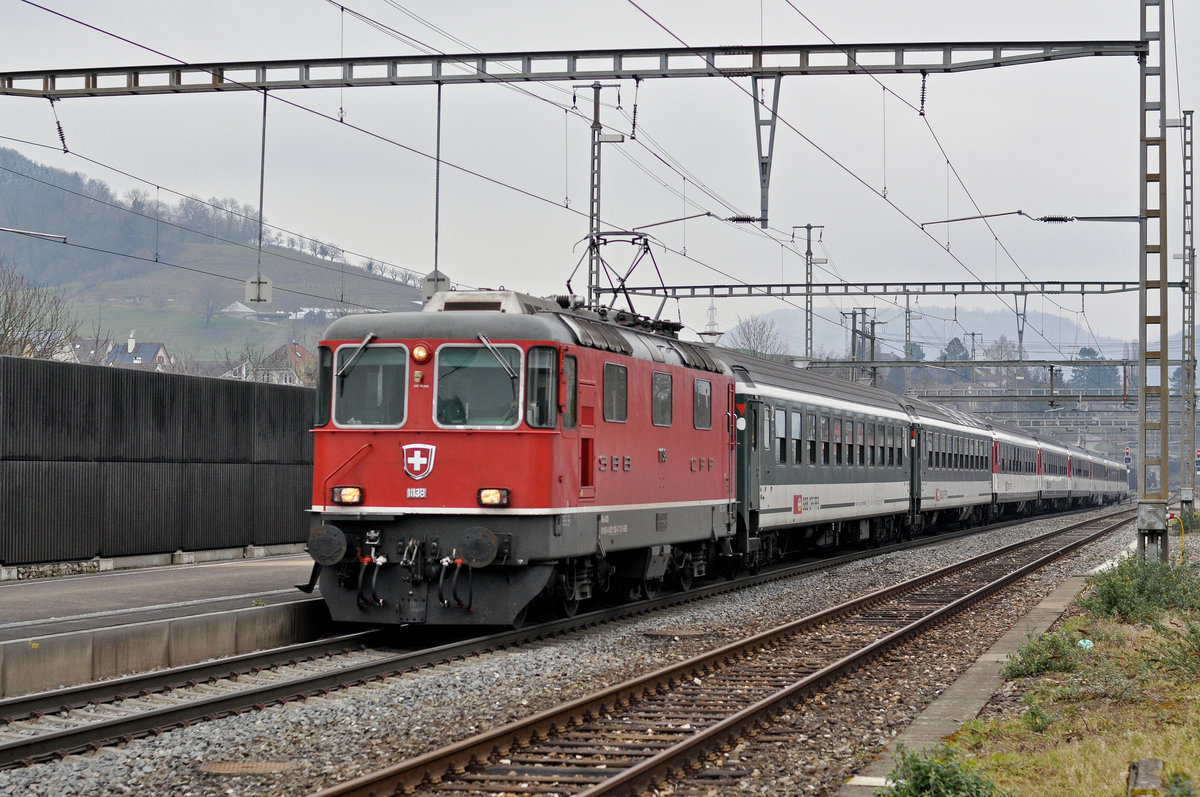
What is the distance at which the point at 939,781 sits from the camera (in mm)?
6723

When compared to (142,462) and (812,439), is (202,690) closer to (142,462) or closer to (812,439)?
(142,462)

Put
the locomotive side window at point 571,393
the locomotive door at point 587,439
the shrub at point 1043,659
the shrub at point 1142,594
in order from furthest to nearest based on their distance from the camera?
1. the shrub at point 1142,594
2. the locomotive door at point 587,439
3. the locomotive side window at point 571,393
4. the shrub at point 1043,659

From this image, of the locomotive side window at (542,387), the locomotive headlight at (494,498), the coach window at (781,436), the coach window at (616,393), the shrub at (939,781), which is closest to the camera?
the shrub at (939,781)

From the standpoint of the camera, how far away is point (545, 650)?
13.4 m

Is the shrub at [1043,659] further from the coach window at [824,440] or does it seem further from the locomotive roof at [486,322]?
the coach window at [824,440]

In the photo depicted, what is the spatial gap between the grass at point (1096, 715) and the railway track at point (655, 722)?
4.94 ft

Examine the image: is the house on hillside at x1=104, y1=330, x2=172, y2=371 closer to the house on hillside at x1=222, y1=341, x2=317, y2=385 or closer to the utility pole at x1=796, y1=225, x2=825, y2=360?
the house on hillside at x1=222, y1=341, x2=317, y2=385

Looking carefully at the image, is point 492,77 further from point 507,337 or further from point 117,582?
point 117,582

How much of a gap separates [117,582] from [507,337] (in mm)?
7237

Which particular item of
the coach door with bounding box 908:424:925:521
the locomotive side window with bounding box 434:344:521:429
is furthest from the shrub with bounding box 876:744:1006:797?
the coach door with bounding box 908:424:925:521

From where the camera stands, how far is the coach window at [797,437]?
76.5 ft

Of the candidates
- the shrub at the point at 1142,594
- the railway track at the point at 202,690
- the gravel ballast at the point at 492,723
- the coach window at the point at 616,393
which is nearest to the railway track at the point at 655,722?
the gravel ballast at the point at 492,723

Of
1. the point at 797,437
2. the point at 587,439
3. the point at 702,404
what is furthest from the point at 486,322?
the point at 797,437

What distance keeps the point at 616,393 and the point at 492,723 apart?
6.06m
